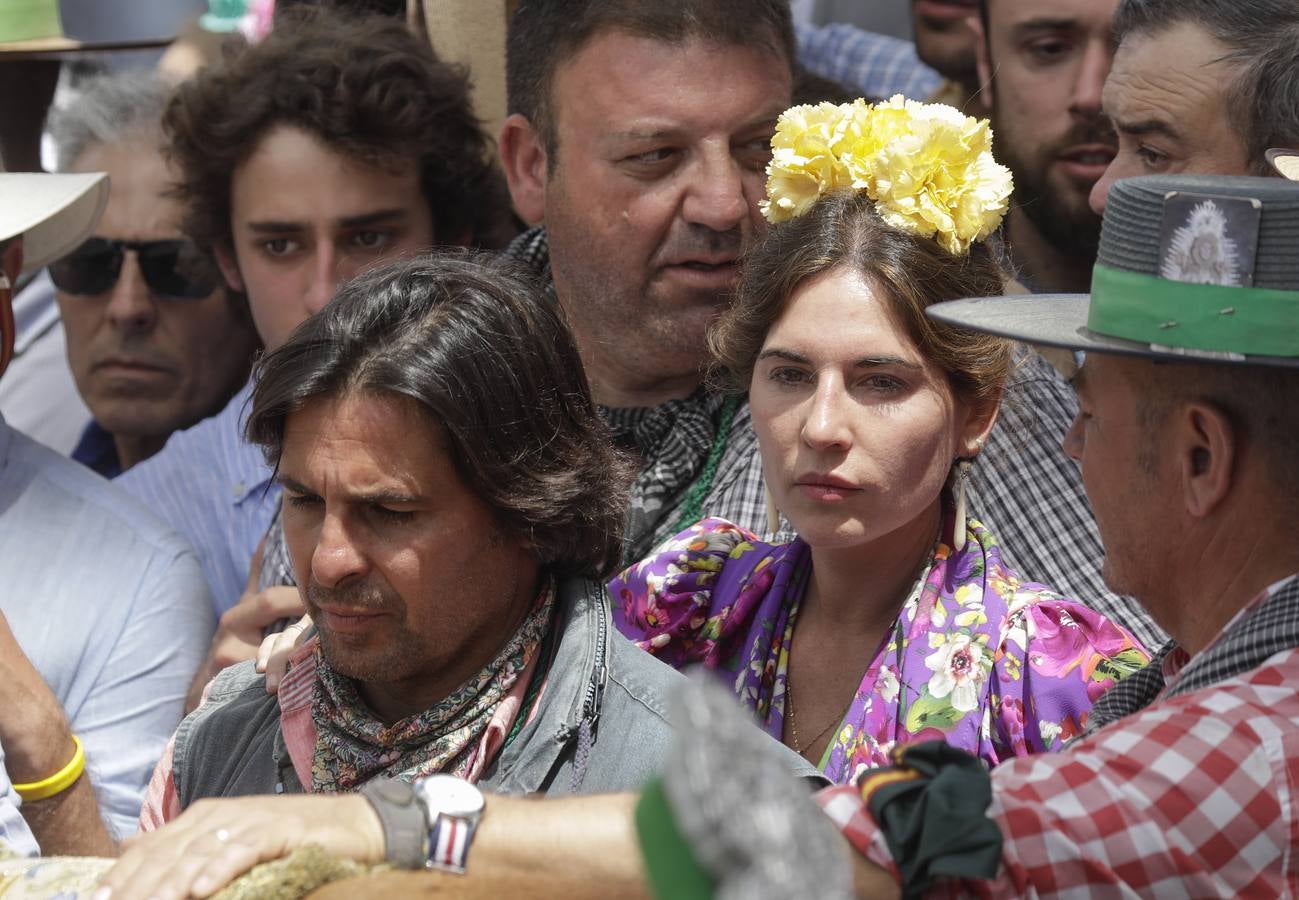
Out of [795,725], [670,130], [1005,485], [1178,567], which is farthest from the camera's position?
[670,130]

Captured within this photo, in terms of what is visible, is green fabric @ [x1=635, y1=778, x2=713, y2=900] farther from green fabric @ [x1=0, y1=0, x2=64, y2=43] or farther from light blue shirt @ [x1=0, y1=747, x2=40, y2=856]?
green fabric @ [x1=0, y1=0, x2=64, y2=43]

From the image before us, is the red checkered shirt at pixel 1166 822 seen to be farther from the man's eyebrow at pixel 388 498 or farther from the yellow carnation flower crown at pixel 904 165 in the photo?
the yellow carnation flower crown at pixel 904 165

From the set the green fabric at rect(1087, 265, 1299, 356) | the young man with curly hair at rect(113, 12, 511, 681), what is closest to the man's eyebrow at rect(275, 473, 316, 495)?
the green fabric at rect(1087, 265, 1299, 356)

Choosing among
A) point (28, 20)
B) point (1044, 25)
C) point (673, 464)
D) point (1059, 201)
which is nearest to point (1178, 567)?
point (673, 464)

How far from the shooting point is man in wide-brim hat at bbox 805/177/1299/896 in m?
1.53

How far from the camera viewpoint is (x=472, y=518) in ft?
7.41

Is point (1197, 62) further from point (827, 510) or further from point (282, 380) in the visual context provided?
point (282, 380)

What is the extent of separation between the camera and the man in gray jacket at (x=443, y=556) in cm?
220

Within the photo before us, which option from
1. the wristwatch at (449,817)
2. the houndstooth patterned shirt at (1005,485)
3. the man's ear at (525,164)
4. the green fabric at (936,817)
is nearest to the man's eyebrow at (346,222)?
the man's ear at (525,164)

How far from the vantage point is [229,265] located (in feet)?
13.6

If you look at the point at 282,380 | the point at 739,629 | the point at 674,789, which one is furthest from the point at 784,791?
the point at 739,629

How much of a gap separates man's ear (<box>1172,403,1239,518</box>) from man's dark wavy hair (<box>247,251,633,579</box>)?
34.6 inches

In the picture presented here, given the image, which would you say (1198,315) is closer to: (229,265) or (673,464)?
(673,464)

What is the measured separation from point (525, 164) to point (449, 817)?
94.2 inches
